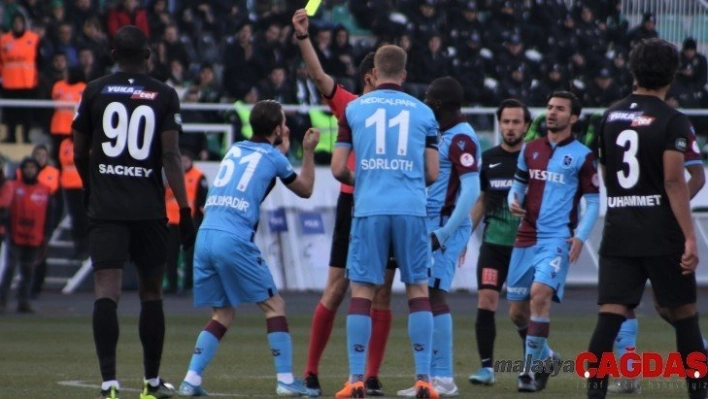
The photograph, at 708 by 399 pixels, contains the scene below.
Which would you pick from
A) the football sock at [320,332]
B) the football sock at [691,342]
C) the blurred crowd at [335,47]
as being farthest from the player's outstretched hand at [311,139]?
the blurred crowd at [335,47]

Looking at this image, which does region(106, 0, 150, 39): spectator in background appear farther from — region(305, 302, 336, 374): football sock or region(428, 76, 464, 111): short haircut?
region(305, 302, 336, 374): football sock

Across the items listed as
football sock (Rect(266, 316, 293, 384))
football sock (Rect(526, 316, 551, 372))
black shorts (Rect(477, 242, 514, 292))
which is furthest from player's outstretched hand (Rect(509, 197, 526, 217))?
football sock (Rect(266, 316, 293, 384))

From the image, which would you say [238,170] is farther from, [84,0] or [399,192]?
[84,0]

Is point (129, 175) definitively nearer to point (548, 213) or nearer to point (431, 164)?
point (431, 164)

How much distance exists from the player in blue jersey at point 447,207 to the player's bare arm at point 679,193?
6.30 feet

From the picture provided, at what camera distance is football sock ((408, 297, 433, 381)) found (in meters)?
9.27

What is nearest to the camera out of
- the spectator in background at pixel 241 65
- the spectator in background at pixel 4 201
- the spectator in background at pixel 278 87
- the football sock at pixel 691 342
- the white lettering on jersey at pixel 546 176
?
the football sock at pixel 691 342

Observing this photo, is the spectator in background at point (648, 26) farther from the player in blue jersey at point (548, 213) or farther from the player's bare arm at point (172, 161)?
the player's bare arm at point (172, 161)

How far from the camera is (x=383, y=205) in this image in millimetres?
9086

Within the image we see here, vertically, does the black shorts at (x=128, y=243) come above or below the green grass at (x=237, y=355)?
above

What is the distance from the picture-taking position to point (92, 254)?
9062mm

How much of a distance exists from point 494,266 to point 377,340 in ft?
6.08

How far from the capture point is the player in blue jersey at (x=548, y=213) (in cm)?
1084

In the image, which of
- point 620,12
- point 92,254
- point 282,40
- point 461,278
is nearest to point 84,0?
point 282,40
